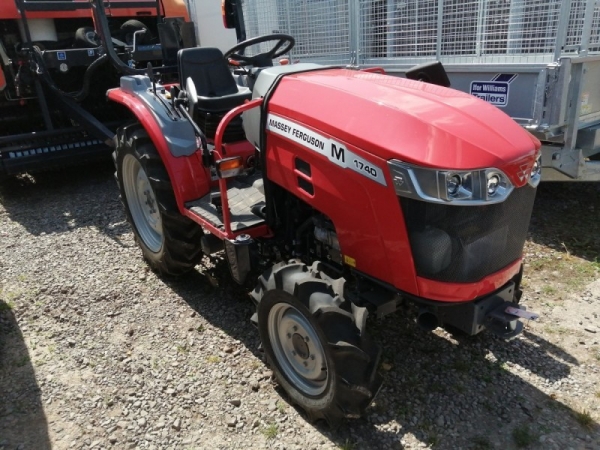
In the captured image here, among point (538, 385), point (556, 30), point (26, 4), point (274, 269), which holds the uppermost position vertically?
point (26, 4)

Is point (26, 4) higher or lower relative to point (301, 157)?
higher

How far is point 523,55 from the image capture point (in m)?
4.05

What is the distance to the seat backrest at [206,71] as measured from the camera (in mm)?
3252

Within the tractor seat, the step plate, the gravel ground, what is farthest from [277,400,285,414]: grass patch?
the tractor seat

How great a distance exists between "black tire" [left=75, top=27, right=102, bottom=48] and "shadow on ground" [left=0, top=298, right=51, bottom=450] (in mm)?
3675

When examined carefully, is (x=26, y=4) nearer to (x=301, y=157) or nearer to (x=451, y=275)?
(x=301, y=157)

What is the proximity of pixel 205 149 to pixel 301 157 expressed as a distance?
2.06ft

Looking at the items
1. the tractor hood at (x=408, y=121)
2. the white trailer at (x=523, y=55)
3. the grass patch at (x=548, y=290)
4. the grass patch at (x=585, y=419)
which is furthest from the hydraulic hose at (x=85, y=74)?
the grass patch at (x=585, y=419)

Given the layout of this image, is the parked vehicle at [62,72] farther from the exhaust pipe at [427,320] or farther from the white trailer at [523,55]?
the exhaust pipe at [427,320]

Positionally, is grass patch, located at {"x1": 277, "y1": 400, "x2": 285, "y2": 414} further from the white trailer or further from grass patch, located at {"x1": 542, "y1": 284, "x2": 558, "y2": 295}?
the white trailer

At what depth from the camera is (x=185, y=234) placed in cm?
333

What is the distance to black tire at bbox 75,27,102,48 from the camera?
5.77 metres

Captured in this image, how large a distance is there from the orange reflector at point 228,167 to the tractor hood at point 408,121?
30 cm

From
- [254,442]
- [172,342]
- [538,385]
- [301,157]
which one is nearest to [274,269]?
[301,157]
